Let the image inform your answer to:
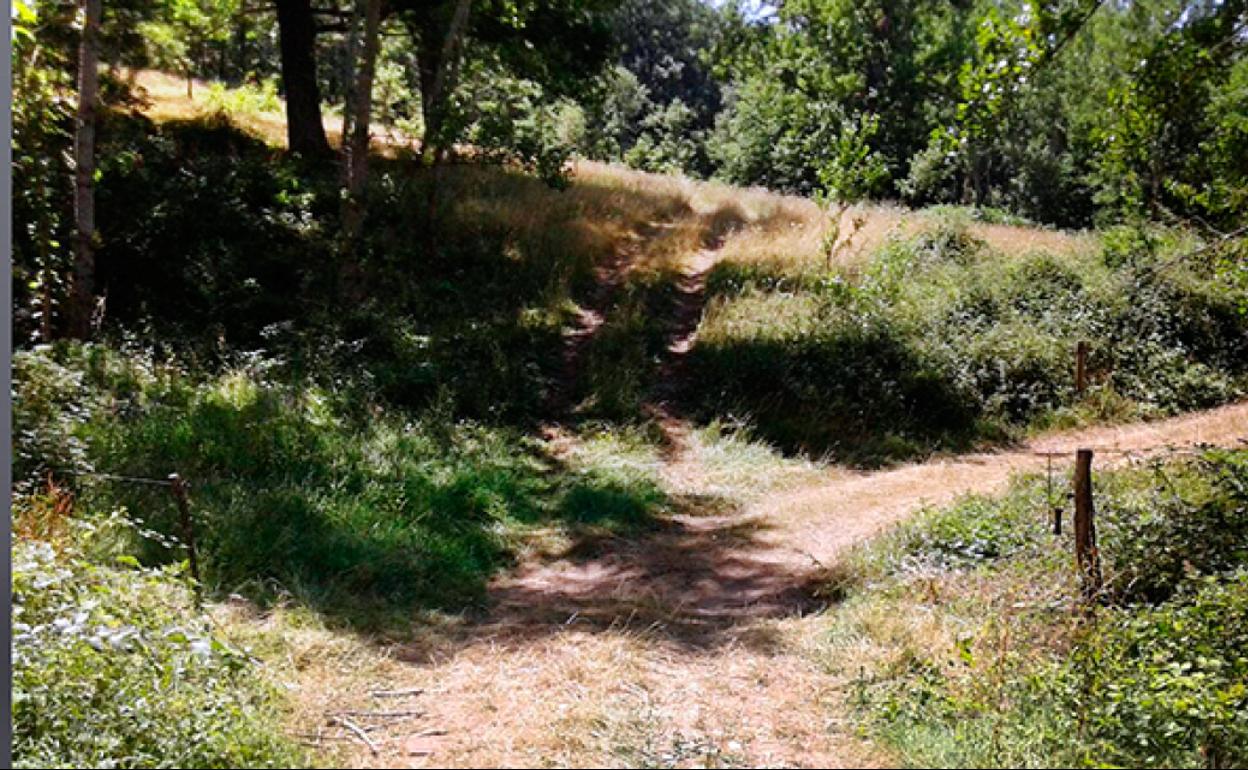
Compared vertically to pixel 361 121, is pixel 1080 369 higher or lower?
lower

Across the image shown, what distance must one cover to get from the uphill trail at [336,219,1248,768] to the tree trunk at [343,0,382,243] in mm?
4432

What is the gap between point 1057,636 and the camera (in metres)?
5.09

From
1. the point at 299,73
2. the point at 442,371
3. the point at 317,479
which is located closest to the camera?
the point at 317,479

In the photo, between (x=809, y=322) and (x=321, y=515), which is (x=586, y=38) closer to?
(x=809, y=322)

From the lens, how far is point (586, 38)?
57.6 ft

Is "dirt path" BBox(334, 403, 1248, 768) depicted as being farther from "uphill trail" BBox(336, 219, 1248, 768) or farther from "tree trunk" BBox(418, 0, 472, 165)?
"tree trunk" BBox(418, 0, 472, 165)

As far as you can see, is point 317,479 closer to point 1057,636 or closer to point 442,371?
point 442,371

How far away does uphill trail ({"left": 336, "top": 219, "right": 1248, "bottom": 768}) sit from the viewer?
390 centimetres

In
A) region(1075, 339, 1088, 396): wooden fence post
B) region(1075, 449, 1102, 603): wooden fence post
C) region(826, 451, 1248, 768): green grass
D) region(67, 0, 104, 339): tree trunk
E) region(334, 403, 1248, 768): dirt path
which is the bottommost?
region(334, 403, 1248, 768): dirt path

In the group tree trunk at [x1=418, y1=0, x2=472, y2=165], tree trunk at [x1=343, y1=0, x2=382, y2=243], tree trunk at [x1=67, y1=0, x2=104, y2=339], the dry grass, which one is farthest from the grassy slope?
tree trunk at [x1=418, y1=0, x2=472, y2=165]

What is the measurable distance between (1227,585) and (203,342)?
33.6ft

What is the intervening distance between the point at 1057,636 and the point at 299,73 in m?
15.9

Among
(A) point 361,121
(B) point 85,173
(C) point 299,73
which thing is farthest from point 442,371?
(C) point 299,73

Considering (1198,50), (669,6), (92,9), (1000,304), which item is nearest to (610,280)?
(1000,304)
